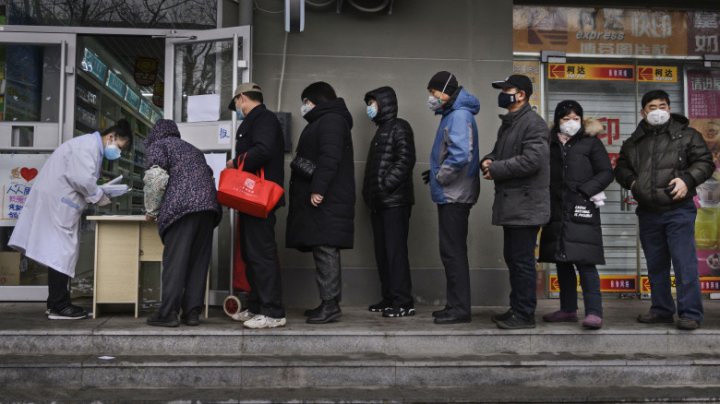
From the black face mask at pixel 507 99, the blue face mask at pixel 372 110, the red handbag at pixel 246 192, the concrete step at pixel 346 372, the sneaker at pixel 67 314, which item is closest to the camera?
the concrete step at pixel 346 372

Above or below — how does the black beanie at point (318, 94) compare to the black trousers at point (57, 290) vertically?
above

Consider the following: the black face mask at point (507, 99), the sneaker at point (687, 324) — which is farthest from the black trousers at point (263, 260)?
the sneaker at point (687, 324)

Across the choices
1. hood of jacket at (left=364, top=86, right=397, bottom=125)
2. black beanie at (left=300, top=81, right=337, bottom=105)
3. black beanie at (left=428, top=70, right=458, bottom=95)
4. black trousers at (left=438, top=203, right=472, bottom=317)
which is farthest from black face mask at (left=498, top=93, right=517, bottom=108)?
black beanie at (left=300, top=81, right=337, bottom=105)

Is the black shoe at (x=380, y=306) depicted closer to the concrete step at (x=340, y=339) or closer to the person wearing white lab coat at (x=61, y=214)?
the concrete step at (x=340, y=339)

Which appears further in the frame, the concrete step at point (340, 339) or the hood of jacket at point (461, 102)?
the hood of jacket at point (461, 102)

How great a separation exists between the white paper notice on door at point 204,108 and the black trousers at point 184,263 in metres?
1.41

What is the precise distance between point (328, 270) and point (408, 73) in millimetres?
2242

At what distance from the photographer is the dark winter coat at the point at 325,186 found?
212 inches

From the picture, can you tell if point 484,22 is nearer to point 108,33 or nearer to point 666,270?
point 666,270

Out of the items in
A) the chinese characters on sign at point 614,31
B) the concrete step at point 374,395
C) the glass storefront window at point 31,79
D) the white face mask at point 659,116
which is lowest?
the concrete step at point 374,395

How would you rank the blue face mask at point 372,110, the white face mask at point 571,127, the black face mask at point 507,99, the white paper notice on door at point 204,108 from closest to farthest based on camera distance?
the black face mask at point 507,99, the white face mask at point 571,127, the blue face mask at point 372,110, the white paper notice on door at point 204,108

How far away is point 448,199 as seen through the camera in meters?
5.51

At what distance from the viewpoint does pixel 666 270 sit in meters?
→ 5.59

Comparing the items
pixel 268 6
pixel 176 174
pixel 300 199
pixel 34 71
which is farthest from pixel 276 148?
pixel 34 71
